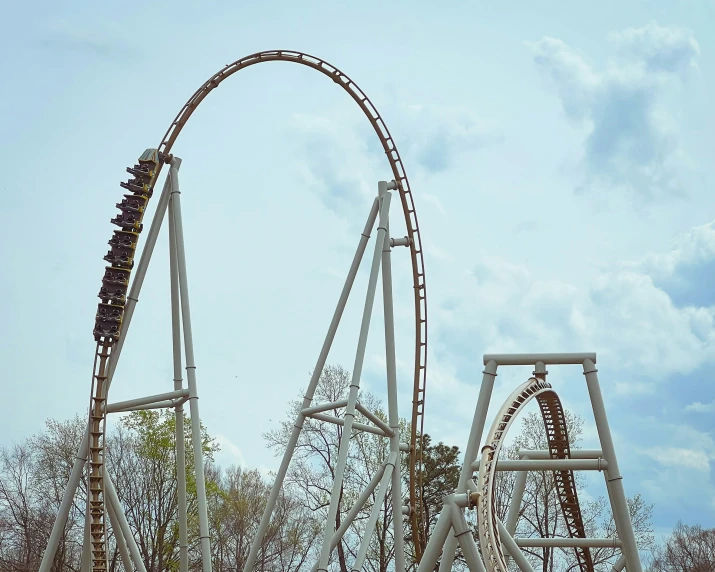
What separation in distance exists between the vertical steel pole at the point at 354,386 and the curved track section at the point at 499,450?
8.25 ft

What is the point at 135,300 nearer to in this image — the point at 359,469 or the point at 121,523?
the point at 121,523

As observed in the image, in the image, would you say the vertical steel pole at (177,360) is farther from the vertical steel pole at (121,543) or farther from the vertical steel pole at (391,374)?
the vertical steel pole at (391,374)

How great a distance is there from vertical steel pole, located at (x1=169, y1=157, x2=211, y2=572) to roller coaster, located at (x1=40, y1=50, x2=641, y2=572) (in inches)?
0.7

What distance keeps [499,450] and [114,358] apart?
573 cm

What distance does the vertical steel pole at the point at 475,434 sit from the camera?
1180cm


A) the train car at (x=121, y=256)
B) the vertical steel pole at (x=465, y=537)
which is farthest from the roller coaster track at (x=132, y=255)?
the vertical steel pole at (x=465, y=537)

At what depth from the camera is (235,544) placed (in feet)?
98.6

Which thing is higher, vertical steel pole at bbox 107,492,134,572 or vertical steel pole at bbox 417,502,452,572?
vertical steel pole at bbox 107,492,134,572

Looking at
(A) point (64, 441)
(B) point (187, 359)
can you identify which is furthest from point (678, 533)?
(B) point (187, 359)

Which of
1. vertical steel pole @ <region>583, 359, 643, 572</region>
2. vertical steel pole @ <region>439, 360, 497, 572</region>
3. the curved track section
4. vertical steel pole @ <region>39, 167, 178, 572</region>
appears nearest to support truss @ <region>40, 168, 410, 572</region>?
vertical steel pole @ <region>39, 167, 178, 572</region>

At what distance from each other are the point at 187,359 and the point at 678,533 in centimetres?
2814

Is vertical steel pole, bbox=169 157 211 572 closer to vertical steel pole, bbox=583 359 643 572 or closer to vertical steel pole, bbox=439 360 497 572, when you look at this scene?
vertical steel pole, bbox=439 360 497 572

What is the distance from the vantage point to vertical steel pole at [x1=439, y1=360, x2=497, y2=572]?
465 inches

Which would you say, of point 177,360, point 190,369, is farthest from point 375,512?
point 177,360
